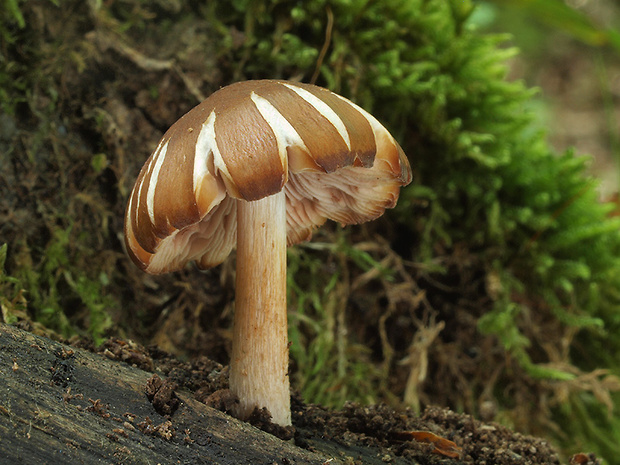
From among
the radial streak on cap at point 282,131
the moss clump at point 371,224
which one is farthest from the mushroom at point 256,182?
the moss clump at point 371,224

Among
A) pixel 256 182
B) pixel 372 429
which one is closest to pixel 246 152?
pixel 256 182

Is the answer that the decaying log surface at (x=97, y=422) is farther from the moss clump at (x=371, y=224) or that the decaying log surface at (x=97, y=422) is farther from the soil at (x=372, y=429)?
the moss clump at (x=371, y=224)

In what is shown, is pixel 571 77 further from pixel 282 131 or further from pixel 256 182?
pixel 256 182

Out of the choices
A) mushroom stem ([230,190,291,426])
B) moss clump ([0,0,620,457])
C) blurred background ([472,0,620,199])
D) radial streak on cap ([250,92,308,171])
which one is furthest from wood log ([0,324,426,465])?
blurred background ([472,0,620,199])

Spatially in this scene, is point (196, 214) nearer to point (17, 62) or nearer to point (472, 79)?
point (17, 62)

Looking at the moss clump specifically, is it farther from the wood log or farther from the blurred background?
the blurred background

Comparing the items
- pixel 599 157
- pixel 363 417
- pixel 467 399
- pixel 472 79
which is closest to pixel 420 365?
pixel 467 399
